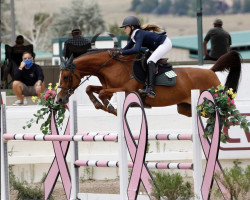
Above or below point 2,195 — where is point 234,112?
above

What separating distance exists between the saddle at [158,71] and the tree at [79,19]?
57884mm

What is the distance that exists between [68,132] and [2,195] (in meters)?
0.78

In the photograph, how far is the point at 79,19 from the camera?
71.1m

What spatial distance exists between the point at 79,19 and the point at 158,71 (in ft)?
202

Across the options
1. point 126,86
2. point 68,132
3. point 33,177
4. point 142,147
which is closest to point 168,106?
point 126,86

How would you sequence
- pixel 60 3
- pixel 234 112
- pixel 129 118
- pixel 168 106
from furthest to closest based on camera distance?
1. pixel 60 3
2. pixel 168 106
3. pixel 129 118
4. pixel 234 112

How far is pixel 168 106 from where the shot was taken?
34.0 feet

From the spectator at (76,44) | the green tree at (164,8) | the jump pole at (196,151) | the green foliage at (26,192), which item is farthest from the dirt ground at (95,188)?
the green tree at (164,8)

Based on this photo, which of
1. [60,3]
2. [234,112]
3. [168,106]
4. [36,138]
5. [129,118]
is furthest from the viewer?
[60,3]

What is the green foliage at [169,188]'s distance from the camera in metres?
6.66

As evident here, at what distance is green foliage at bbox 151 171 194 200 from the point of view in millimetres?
6660

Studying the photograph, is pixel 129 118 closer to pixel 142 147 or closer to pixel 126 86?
pixel 126 86

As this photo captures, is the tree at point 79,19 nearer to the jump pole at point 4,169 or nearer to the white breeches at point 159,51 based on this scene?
the white breeches at point 159,51

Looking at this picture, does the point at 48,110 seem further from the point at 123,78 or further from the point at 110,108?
the point at 123,78
